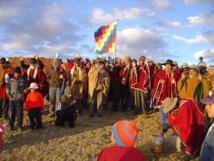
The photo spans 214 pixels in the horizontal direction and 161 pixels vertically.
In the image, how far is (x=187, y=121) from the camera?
223 inches

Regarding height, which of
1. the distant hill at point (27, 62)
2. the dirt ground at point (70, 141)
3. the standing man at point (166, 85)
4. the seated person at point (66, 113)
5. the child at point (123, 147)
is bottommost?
the dirt ground at point (70, 141)

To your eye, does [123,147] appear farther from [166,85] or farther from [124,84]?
[124,84]

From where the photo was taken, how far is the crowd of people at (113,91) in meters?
5.78

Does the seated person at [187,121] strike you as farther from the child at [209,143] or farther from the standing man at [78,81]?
the standing man at [78,81]

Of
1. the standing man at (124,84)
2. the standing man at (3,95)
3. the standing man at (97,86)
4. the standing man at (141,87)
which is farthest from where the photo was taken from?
the standing man at (124,84)

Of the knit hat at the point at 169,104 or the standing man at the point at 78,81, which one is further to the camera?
the standing man at the point at 78,81

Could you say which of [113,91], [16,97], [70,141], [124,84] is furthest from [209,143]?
[113,91]

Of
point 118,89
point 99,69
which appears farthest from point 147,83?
point 99,69

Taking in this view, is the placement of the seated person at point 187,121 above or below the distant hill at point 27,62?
below

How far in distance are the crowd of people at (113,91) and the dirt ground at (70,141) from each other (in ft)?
Result: 1.28

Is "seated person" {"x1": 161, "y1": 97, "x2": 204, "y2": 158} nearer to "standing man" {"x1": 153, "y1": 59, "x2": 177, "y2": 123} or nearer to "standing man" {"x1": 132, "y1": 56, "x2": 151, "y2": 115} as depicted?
"standing man" {"x1": 153, "y1": 59, "x2": 177, "y2": 123}

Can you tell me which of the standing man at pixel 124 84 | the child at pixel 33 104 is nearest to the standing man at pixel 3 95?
the child at pixel 33 104

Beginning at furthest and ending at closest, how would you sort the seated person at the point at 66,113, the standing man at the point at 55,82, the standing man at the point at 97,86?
the standing man at the point at 97,86, the standing man at the point at 55,82, the seated person at the point at 66,113

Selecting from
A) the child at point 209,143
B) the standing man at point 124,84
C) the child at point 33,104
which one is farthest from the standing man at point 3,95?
the child at point 209,143
